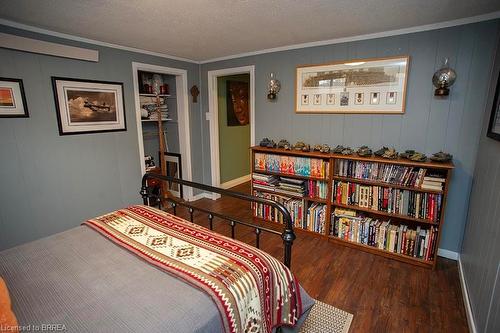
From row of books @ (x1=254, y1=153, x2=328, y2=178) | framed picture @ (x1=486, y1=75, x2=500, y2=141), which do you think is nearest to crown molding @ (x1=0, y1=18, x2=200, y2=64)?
row of books @ (x1=254, y1=153, x2=328, y2=178)

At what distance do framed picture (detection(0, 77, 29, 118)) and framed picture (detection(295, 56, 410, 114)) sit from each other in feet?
9.46

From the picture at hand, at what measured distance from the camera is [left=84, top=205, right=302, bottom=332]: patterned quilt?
3.69ft

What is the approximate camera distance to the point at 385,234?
258 cm

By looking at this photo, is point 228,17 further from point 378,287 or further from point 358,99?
point 378,287

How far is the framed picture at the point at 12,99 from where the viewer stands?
227 centimetres

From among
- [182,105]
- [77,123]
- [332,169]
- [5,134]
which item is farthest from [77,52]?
[332,169]

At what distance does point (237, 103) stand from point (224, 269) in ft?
13.0

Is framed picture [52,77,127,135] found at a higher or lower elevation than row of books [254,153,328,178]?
higher

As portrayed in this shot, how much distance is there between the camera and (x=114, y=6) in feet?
6.35

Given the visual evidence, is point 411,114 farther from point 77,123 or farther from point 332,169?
point 77,123

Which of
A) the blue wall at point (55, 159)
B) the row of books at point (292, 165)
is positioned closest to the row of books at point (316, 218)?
the row of books at point (292, 165)

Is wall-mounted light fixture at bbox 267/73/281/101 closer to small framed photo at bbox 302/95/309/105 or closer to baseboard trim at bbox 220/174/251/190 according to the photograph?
small framed photo at bbox 302/95/309/105

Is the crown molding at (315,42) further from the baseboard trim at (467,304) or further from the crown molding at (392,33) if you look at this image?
the baseboard trim at (467,304)

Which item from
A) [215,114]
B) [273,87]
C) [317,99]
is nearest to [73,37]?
[215,114]
